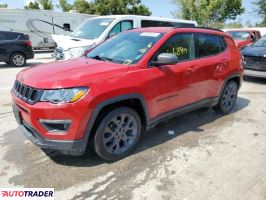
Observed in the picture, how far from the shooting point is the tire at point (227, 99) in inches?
220

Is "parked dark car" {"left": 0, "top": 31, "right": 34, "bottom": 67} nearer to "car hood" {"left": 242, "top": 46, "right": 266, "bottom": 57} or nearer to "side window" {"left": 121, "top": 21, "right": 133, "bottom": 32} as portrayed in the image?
"side window" {"left": 121, "top": 21, "right": 133, "bottom": 32}

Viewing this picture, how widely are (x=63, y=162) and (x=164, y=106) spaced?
1607mm

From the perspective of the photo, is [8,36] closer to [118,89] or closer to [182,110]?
[182,110]

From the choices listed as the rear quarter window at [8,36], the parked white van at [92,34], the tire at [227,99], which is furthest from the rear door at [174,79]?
the rear quarter window at [8,36]

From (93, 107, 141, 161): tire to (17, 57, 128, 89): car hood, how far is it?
51cm

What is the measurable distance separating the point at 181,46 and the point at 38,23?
17.0 m

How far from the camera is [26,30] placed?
18906mm

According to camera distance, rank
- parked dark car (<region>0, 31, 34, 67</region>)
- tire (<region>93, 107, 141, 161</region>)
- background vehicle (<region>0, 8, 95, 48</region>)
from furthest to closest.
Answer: background vehicle (<region>0, 8, 95, 48</region>) → parked dark car (<region>0, 31, 34, 67</region>) → tire (<region>93, 107, 141, 161</region>)

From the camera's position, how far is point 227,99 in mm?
5734

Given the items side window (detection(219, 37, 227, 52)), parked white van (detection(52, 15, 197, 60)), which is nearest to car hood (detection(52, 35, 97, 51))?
parked white van (detection(52, 15, 197, 60))

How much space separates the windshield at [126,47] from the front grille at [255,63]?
5484 millimetres

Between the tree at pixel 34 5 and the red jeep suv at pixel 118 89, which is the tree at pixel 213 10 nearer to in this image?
the tree at pixel 34 5

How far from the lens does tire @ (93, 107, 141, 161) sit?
354 cm

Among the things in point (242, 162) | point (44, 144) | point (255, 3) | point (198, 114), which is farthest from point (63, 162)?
point (255, 3)
